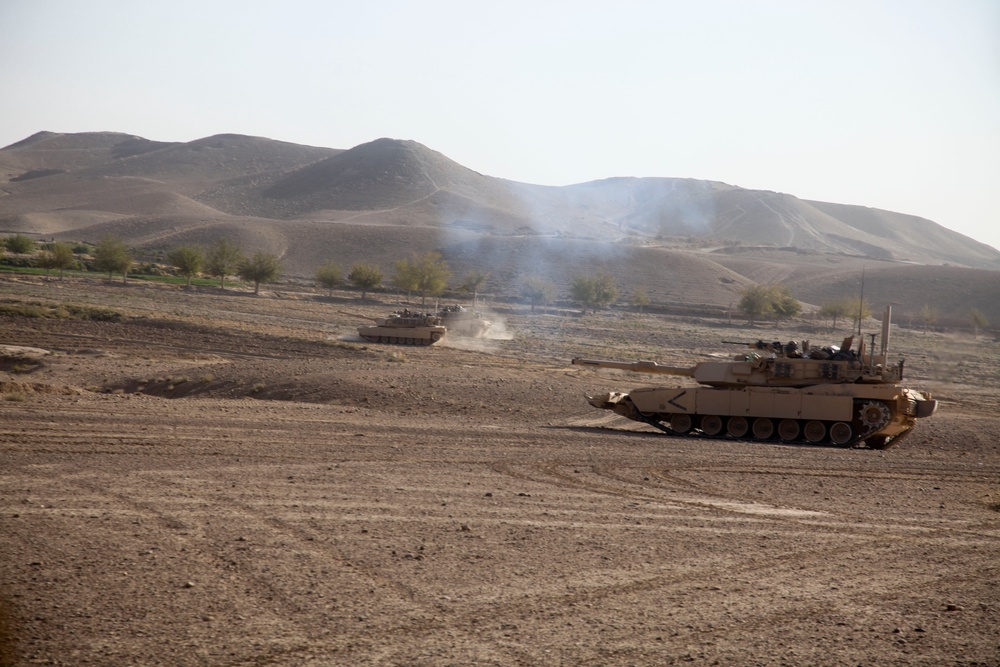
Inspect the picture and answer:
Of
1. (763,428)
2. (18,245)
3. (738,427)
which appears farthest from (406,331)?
(18,245)

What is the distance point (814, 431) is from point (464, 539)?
13954mm

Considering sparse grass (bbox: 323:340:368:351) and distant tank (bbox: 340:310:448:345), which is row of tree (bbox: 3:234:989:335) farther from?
sparse grass (bbox: 323:340:368:351)

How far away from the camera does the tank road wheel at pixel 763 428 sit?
2176 cm

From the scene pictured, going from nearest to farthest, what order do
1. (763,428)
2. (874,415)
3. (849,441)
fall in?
(874,415)
(849,441)
(763,428)

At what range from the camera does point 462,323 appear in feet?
157

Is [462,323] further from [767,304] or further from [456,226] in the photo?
[456,226]

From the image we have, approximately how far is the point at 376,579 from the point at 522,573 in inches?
55.9

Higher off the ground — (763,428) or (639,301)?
(639,301)

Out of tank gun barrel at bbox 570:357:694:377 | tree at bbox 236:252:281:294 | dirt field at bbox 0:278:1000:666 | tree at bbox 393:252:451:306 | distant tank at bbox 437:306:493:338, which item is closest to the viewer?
dirt field at bbox 0:278:1000:666

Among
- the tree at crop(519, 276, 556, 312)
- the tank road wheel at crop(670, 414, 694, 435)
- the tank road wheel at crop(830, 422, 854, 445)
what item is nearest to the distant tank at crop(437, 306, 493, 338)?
the tree at crop(519, 276, 556, 312)

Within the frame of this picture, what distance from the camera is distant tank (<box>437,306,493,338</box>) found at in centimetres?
4744

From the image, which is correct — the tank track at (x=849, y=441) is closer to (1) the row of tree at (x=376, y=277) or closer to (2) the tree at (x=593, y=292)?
(1) the row of tree at (x=376, y=277)

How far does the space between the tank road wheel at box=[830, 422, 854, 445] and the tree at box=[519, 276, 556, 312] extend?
52.0 meters

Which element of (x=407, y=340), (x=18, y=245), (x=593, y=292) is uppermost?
(x=18, y=245)
